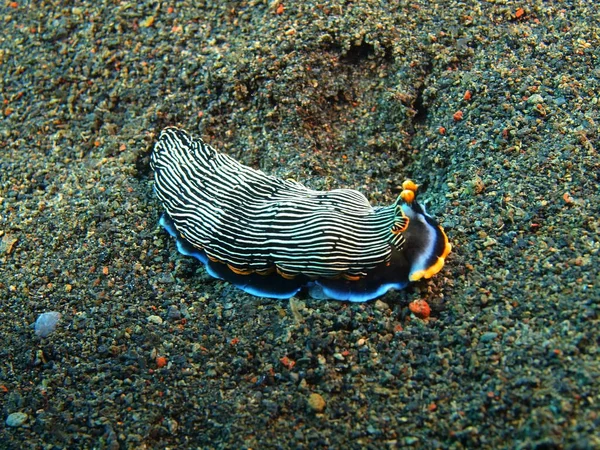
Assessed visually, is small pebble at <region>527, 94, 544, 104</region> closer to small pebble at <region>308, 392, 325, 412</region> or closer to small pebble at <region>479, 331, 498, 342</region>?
small pebble at <region>479, 331, 498, 342</region>

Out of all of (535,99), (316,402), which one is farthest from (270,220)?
(535,99)

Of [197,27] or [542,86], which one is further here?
[197,27]

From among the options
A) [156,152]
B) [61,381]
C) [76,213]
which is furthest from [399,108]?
[61,381]

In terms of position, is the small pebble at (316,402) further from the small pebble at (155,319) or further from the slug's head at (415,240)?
the small pebble at (155,319)

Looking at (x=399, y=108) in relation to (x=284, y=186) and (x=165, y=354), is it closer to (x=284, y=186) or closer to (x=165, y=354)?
(x=284, y=186)

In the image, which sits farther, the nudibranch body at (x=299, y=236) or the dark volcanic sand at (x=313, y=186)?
the nudibranch body at (x=299, y=236)

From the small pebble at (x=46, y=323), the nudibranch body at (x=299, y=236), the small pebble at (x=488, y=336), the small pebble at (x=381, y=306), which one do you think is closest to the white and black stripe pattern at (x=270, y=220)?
the nudibranch body at (x=299, y=236)

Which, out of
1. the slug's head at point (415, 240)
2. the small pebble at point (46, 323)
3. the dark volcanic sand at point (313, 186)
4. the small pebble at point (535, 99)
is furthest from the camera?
the small pebble at point (535, 99)

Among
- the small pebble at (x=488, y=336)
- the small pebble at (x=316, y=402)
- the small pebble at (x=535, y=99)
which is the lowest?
the small pebble at (x=316, y=402)

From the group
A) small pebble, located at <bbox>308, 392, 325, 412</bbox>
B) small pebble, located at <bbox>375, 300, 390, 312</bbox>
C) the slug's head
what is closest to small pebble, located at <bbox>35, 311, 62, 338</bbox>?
small pebble, located at <bbox>308, 392, 325, 412</bbox>
